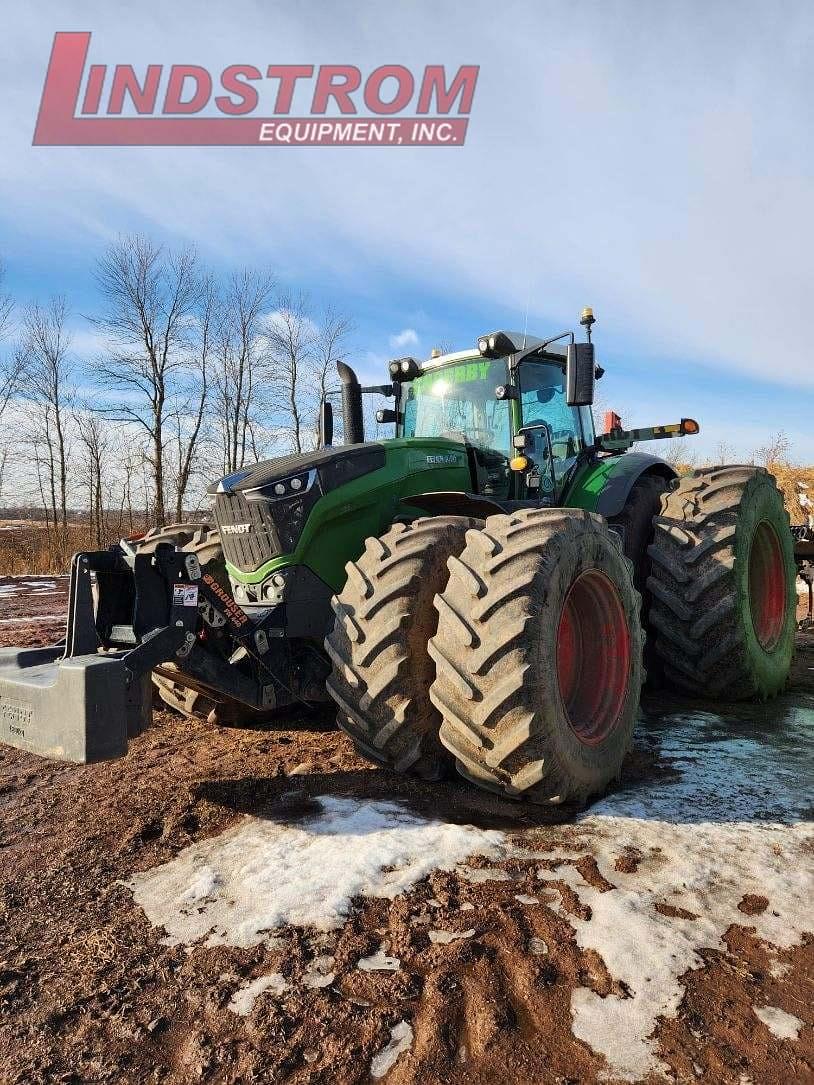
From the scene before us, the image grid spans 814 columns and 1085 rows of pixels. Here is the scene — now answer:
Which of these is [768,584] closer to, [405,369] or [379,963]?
[405,369]

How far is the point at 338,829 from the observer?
307 cm

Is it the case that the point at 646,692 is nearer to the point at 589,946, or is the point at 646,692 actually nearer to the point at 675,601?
the point at 675,601

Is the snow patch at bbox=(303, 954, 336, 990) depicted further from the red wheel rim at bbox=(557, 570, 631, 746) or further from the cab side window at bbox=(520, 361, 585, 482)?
the cab side window at bbox=(520, 361, 585, 482)

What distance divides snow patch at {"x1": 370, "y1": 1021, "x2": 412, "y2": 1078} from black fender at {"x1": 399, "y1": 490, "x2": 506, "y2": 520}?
2.90 meters

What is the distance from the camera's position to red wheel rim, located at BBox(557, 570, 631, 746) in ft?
12.4

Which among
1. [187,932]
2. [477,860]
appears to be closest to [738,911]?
[477,860]

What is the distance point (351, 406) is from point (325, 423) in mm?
350

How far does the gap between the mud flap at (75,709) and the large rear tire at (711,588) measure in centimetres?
350

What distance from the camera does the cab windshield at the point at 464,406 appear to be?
504 centimetres

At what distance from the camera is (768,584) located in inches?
239

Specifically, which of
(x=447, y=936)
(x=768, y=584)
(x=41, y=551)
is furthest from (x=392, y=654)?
(x=41, y=551)

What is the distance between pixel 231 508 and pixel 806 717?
13.3 ft

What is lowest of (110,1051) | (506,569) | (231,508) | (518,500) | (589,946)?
(110,1051)

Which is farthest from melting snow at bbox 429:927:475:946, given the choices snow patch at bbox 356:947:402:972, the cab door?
the cab door
